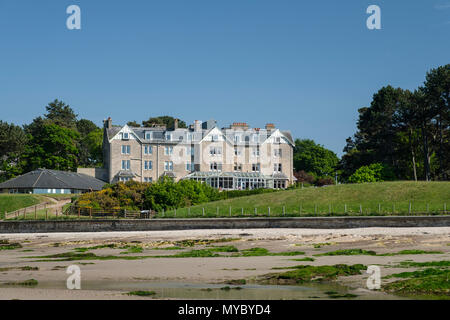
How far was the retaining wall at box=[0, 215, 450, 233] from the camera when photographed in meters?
44.4

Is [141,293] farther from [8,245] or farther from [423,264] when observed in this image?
[8,245]

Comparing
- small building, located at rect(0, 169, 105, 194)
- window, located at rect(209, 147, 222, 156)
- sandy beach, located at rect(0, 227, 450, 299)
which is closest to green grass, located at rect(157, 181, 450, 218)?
sandy beach, located at rect(0, 227, 450, 299)

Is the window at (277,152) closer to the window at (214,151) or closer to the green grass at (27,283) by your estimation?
the window at (214,151)

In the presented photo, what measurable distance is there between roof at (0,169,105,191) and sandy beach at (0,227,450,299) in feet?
113

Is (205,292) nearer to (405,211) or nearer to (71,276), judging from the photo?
(71,276)

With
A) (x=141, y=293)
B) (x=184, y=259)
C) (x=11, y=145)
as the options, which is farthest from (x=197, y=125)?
(x=141, y=293)

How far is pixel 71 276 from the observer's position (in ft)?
76.9

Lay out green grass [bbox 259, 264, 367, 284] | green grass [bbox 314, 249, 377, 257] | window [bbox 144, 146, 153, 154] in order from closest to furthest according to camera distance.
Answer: green grass [bbox 259, 264, 367, 284] → green grass [bbox 314, 249, 377, 257] → window [bbox 144, 146, 153, 154]

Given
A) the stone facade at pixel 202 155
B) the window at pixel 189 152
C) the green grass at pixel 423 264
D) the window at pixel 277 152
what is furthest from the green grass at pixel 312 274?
the window at pixel 277 152

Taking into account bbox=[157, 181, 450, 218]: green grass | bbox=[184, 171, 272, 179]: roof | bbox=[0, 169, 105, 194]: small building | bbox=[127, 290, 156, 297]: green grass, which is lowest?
bbox=[127, 290, 156, 297]: green grass

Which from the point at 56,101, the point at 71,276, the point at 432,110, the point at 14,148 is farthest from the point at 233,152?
the point at 71,276

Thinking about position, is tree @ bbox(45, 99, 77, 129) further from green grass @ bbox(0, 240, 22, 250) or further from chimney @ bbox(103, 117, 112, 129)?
green grass @ bbox(0, 240, 22, 250)

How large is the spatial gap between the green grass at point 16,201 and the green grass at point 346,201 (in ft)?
71.4

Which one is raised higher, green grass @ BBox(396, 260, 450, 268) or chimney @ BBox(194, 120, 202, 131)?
chimney @ BBox(194, 120, 202, 131)
